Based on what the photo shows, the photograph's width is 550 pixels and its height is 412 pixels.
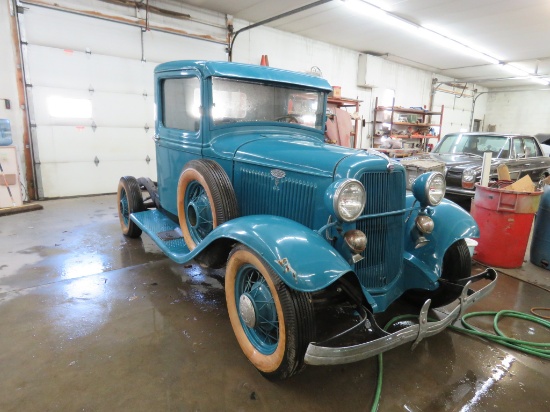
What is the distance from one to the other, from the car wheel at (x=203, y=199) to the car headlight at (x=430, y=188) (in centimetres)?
136

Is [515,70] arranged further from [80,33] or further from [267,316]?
[267,316]

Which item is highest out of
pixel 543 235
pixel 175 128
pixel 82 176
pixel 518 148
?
pixel 175 128

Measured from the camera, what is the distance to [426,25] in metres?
8.17

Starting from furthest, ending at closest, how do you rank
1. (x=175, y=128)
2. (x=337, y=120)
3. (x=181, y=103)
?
(x=337, y=120) < (x=175, y=128) < (x=181, y=103)

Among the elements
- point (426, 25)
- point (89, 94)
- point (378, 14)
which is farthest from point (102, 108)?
point (426, 25)

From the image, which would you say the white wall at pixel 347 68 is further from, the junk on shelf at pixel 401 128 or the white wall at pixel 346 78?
the junk on shelf at pixel 401 128

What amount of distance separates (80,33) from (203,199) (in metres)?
5.53

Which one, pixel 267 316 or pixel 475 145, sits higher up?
pixel 475 145

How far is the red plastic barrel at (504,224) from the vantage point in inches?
146

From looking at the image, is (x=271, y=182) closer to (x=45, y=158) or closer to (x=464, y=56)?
(x=45, y=158)

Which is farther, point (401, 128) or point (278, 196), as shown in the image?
point (401, 128)

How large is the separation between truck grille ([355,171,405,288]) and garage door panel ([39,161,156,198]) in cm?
647

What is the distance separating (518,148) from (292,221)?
6.64m

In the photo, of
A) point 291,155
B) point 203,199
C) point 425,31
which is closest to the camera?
point 291,155
